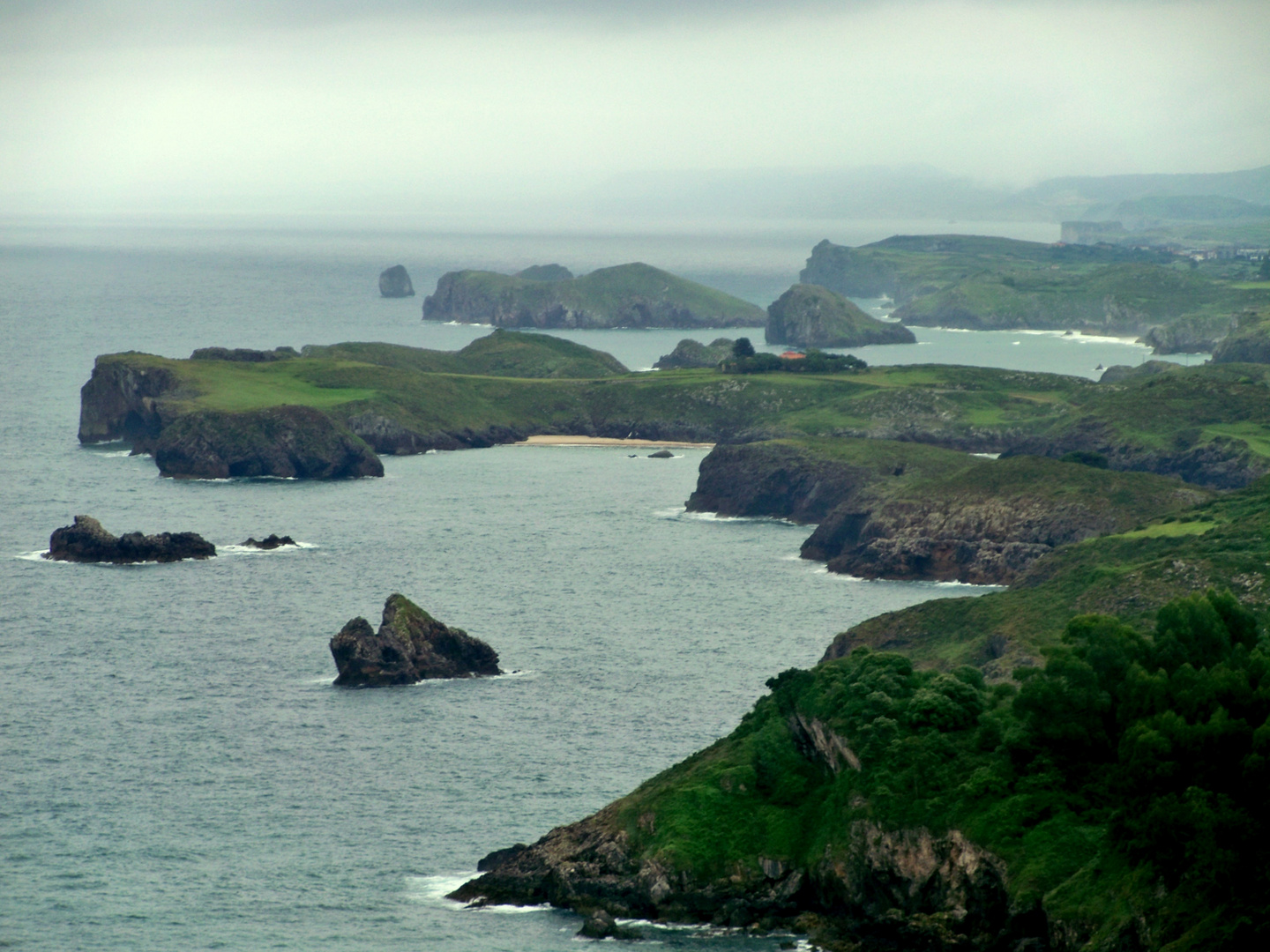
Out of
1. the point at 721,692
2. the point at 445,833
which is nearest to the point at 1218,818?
the point at 445,833

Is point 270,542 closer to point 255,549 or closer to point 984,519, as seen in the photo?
point 255,549

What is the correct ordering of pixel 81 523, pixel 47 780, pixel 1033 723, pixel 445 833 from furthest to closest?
pixel 81 523
pixel 47 780
pixel 445 833
pixel 1033 723

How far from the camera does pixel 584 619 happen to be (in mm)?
152125

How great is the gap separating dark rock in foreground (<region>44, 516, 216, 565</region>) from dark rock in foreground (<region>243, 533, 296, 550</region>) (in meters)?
5.20

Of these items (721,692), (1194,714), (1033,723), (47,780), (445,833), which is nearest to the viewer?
(1194,714)

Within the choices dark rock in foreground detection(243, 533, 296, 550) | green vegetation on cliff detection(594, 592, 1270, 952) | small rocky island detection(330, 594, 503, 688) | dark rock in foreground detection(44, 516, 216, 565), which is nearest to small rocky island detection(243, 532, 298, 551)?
dark rock in foreground detection(243, 533, 296, 550)

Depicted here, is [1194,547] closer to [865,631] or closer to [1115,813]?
[865,631]

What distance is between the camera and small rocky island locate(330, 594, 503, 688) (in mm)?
129500

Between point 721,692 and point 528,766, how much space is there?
21.0 metres

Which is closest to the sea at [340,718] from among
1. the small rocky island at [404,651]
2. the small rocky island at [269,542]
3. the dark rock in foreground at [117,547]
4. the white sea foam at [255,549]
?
the white sea foam at [255,549]

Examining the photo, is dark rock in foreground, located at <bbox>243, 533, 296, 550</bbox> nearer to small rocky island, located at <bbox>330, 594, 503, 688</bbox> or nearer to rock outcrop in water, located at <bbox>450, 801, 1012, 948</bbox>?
small rocky island, located at <bbox>330, 594, 503, 688</bbox>

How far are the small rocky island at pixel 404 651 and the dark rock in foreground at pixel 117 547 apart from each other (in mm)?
45874

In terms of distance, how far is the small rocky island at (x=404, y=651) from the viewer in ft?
425

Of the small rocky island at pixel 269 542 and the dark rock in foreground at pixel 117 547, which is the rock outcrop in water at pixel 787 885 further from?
the small rocky island at pixel 269 542
